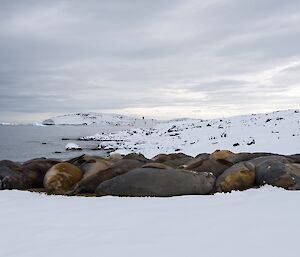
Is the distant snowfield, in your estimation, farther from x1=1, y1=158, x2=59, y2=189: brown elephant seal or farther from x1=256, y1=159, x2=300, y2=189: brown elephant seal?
x1=1, y1=158, x2=59, y2=189: brown elephant seal

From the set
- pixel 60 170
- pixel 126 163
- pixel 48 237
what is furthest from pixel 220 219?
pixel 60 170

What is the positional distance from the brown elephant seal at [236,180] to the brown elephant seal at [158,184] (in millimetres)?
175

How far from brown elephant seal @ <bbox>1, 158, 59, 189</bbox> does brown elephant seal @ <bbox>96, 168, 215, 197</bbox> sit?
82.2 inches

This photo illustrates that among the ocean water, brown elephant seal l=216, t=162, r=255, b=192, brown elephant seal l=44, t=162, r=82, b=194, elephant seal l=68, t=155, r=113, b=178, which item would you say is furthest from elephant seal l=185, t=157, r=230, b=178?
the ocean water

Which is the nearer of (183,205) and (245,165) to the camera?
(183,205)

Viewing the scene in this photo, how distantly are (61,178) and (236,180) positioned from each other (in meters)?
3.65

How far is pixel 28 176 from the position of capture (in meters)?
8.16

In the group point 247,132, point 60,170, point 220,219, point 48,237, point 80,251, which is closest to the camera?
point 80,251

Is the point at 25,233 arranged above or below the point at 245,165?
below

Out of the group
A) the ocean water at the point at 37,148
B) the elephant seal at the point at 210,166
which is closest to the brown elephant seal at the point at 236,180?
the elephant seal at the point at 210,166

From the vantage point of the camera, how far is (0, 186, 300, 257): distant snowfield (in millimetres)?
3424

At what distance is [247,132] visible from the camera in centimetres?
2580

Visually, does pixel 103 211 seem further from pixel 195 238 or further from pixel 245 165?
pixel 245 165

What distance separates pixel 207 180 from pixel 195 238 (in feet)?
10.1
